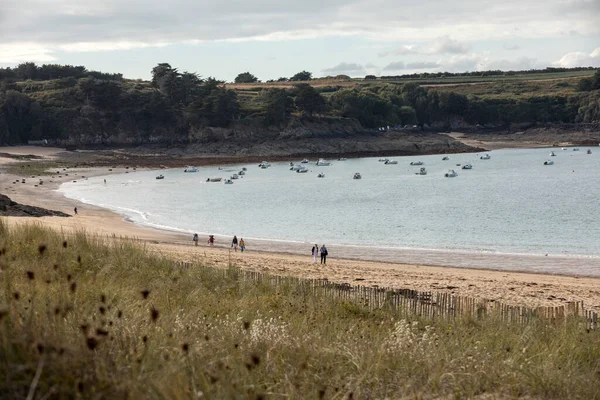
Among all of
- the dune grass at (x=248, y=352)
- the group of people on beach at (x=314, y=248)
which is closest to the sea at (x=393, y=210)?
the group of people on beach at (x=314, y=248)

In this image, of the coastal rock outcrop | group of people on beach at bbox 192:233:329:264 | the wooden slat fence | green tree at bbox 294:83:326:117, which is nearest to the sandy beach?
group of people on beach at bbox 192:233:329:264

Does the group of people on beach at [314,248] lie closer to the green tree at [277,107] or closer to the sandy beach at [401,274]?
the sandy beach at [401,274]

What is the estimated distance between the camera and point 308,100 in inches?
5477

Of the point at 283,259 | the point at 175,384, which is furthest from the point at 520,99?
the point at 175,384

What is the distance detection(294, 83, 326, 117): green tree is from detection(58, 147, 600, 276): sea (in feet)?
89.3

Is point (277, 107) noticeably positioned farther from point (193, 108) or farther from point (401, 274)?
point (401, 274)

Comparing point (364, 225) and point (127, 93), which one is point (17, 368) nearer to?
point (364, 225)

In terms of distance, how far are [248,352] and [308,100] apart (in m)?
134

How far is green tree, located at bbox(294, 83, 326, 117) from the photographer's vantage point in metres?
139

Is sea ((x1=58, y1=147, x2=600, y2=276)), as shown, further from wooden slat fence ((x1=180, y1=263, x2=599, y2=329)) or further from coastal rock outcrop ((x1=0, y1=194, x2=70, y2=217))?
wooden slat fence ((x1=180, y1=263, x2=599, y2=329))

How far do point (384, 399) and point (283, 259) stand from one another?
27.7 metres

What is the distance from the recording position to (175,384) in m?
5.31

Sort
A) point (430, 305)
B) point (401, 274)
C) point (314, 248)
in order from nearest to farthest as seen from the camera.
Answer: point (430, 305) < point (401, 274) < point (314, 248)

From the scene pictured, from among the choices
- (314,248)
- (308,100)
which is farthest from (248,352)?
(308,100)
